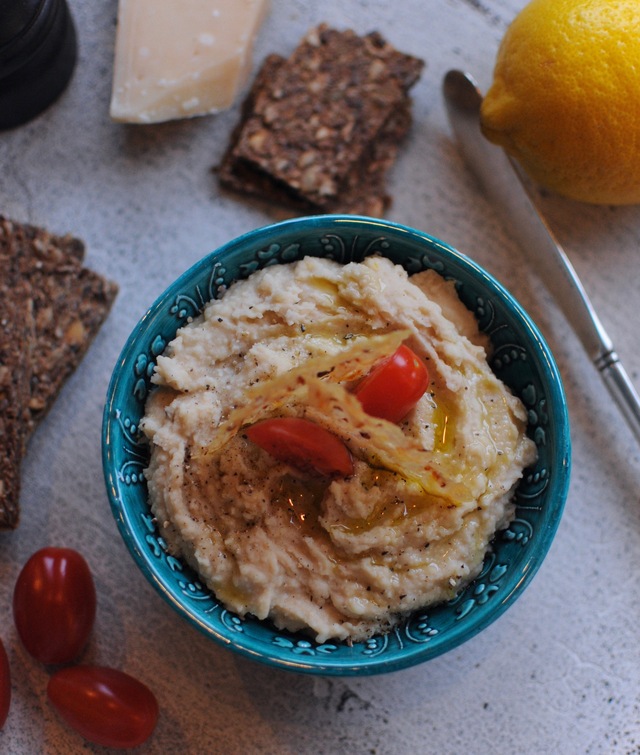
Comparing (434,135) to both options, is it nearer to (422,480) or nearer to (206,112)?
(206,112)

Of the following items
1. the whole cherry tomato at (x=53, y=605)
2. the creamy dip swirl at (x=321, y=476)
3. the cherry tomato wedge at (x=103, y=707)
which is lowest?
the cherry tomato wedge at (x=103, y=707)

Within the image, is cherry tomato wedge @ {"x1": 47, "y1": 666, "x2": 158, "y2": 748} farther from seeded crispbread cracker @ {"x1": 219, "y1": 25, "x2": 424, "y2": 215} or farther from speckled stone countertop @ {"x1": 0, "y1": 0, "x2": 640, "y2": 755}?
seeded crispbread cracker @ {"x1": 219, "y1": 25, "x2": 424, "y2": 215}

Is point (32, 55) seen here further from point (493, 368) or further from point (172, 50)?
point (493, 368)

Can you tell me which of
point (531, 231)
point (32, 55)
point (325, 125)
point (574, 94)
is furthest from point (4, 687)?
point (574, 94)

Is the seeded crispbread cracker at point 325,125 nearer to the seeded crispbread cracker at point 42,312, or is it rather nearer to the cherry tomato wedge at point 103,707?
the seeded crispbread cracker at point 42,312

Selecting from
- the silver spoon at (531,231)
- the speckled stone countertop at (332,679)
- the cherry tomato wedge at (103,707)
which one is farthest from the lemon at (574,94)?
the cherry tomato wedge at (103,707)
